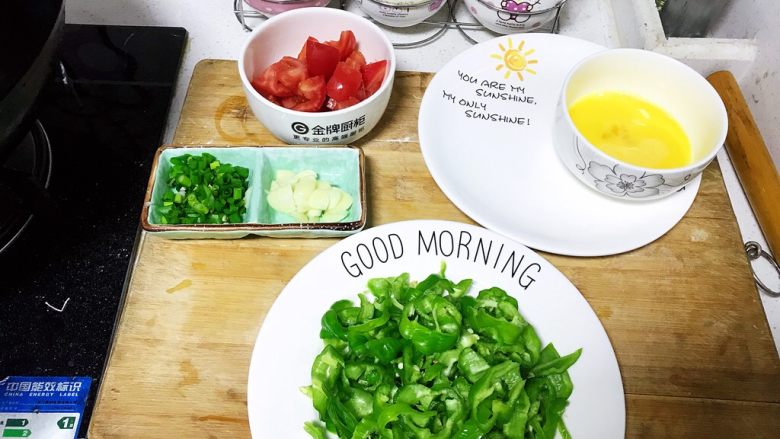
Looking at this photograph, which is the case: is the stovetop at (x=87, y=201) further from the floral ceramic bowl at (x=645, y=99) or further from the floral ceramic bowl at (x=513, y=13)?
the floral ceramic bowl at (x=645, y=99)

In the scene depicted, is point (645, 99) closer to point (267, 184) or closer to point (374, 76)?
point (374, 76)

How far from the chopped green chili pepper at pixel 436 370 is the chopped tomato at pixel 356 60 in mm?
406

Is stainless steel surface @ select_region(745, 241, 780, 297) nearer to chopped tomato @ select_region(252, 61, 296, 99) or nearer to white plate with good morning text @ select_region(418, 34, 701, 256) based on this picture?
white plate with good morning text @ select_region(418, 34, 701, 256)

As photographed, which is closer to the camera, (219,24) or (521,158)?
(521,158)

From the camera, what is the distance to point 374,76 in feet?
3.44

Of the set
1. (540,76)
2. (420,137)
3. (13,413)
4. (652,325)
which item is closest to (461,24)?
(540,76)

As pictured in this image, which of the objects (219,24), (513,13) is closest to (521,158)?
(513,13)

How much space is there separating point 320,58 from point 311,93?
6cm

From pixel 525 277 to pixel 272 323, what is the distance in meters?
A: 0.37

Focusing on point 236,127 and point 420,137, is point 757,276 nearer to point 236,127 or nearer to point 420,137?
point 420,137

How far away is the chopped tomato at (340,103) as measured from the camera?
3.37 feet

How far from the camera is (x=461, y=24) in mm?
1313

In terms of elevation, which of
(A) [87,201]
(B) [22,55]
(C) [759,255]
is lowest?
(C) [759,255]

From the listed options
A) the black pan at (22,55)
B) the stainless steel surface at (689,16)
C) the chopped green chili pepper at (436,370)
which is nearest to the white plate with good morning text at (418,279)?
the chopped green chili pepper at (436,370)
